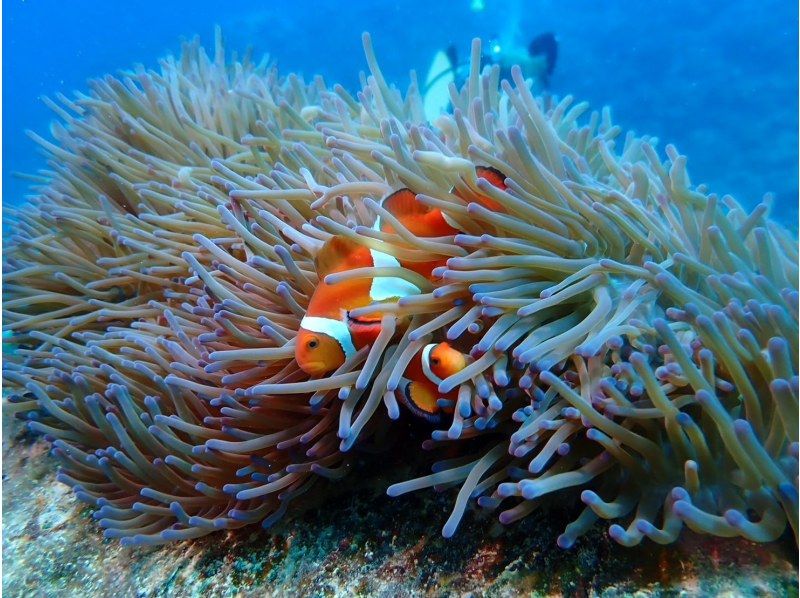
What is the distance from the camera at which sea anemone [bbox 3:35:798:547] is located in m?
0.84

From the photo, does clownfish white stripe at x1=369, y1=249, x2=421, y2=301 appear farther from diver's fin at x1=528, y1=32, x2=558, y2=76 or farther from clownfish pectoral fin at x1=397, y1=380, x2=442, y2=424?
diver's fin at x1=528, y1=32, x2=558, y2=76

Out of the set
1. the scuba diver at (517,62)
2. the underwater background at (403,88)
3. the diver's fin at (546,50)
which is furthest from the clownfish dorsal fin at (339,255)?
the diver's fin at (546,50)

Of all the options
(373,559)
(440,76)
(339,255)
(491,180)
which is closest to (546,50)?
(440,76)

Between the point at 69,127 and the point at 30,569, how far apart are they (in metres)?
1.43

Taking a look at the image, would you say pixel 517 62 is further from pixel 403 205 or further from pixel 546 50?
pixel 403 205

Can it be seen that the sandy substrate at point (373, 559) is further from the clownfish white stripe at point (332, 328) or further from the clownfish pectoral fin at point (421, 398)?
the clownfish white stripe at point (332, 328)

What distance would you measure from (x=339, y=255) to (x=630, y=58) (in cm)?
943

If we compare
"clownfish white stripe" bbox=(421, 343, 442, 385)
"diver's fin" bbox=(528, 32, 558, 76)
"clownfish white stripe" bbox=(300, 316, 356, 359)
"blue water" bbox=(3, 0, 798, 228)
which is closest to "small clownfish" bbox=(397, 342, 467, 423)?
"clownfish white stripe" bbox=(421, 343, 442, 385)

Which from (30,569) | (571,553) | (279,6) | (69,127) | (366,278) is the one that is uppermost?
(279,6)

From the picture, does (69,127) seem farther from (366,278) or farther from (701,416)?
(701,416)

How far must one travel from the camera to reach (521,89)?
1.12 meters

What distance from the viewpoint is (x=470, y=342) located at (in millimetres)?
1000

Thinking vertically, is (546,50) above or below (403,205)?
above

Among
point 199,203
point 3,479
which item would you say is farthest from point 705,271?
point 3,479
